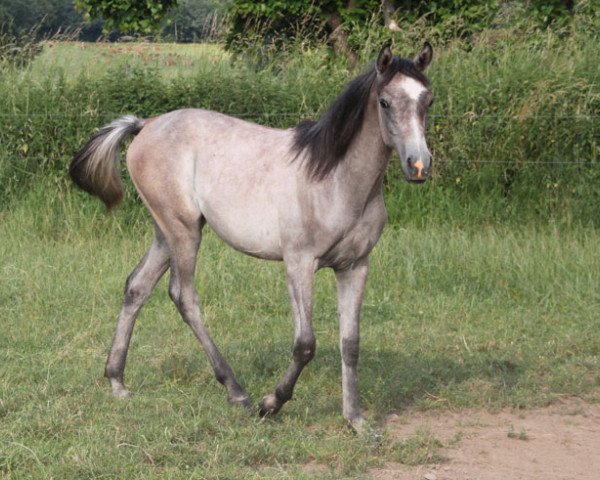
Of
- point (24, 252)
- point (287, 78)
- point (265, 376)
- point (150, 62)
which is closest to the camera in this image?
point (265, 376)

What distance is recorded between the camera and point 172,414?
5.51m

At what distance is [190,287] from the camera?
6141mm

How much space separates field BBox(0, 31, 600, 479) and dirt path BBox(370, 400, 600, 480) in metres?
0.11

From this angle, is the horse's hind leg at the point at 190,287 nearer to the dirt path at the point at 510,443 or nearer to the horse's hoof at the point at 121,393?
the horse's hoof at the point at 121,393

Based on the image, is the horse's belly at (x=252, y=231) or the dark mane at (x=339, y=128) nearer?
the dark mane at (x=339, y=128)

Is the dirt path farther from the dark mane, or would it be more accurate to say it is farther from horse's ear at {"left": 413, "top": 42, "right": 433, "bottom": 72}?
horse's ear at {"left": 413, "top": 42, "right": 433, "bottom": 72}

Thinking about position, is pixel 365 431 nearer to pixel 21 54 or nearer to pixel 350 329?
pixel 350 329

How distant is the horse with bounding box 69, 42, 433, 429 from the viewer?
5.32m

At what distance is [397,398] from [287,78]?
5.71 meters

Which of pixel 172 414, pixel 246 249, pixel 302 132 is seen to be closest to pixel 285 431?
pixel 172 414

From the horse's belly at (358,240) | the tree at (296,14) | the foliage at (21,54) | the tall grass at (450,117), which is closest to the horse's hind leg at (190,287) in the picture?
the horse's belly at (358,240)

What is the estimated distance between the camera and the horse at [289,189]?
210 inches

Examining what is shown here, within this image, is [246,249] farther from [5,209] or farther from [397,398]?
[5,209]

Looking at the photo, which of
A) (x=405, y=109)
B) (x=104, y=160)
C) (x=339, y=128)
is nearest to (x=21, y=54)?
(x=104, y=160)
